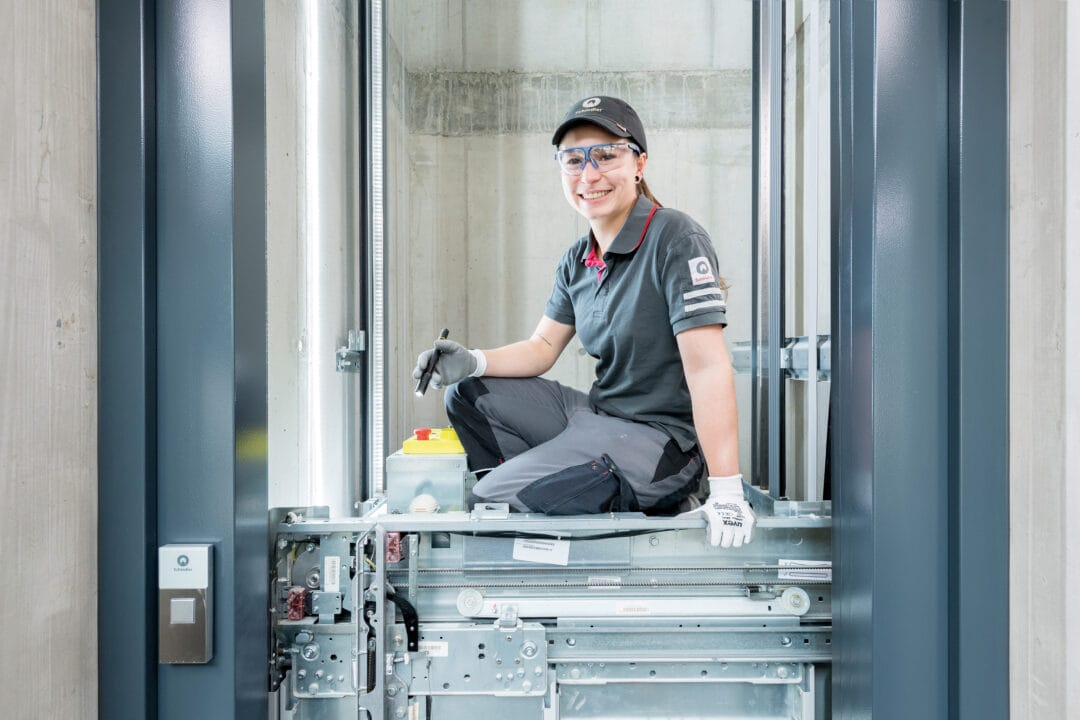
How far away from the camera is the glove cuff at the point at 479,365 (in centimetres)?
181

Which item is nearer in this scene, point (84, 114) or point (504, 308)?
point (84, 114)

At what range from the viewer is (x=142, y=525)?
0.98 metres

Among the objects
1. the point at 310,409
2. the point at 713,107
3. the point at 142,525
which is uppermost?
the point at 713,107

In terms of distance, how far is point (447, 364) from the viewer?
67.6 inches

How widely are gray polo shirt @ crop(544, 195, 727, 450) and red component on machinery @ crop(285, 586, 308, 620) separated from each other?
90 cm

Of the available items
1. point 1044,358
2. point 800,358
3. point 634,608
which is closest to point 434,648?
point 634,608

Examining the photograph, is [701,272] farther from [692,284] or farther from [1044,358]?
[1044,358]

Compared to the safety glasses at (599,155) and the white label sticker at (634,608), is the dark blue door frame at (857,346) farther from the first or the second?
the safety glasses at (599,155)

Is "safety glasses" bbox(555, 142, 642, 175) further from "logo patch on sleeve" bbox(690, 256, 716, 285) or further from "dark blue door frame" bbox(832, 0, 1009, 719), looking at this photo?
"dark blue door frame" bbox(832, 0, 1009, 719)

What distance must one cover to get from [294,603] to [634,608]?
0.58 meters

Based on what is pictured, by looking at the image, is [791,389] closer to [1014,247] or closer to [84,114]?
[1014,247]

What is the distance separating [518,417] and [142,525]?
962 mm

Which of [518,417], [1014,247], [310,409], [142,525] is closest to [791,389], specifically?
[518,417]

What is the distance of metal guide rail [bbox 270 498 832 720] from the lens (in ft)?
3.92
